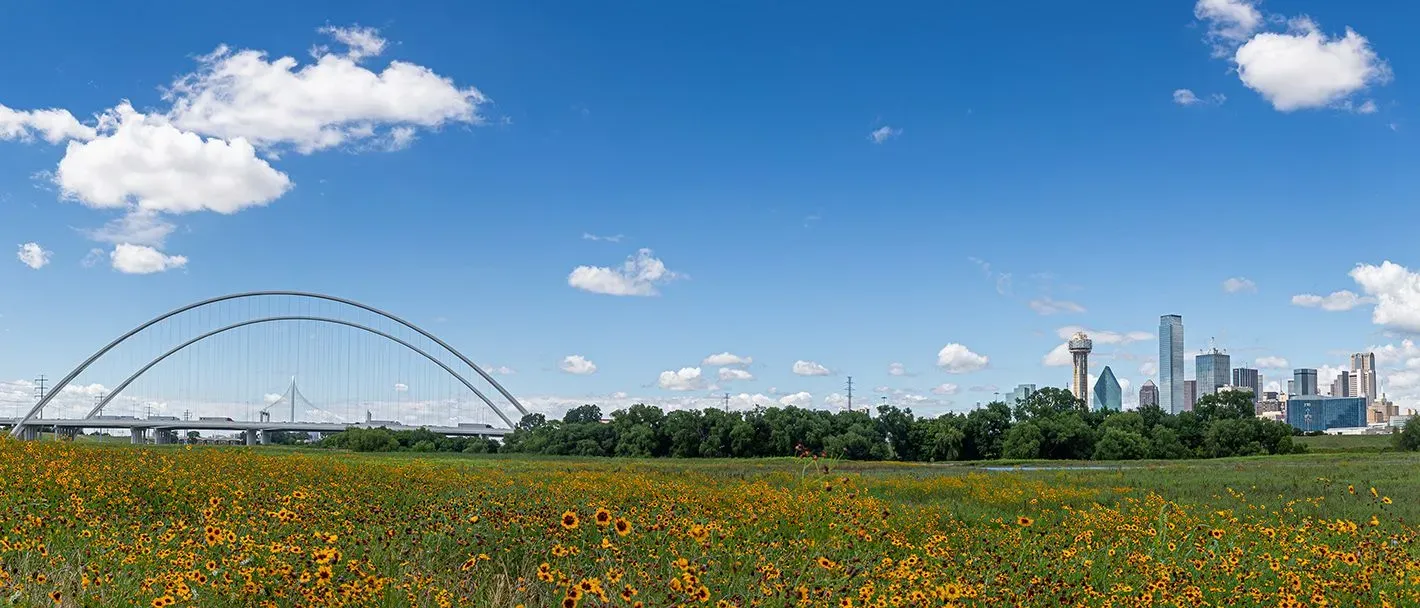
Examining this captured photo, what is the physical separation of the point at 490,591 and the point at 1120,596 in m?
5.00

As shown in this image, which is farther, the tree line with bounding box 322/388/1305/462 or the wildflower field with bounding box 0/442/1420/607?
the tree line with bounding box 322/388/1305/462

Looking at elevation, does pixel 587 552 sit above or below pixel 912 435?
above

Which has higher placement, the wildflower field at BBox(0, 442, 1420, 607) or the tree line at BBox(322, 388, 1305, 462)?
the wildflower field at BBox(0, 442, 1420, 607)

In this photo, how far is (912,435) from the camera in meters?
93.8

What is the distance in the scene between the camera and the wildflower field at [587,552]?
677 cm

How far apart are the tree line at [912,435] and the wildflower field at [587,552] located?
7236 cm

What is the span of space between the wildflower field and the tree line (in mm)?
72360

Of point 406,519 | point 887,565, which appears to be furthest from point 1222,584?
point 406,519

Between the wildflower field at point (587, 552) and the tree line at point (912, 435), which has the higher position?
the wildflower field at point (587, 552)

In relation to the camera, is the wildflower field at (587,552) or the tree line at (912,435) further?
the tree line at (912,435)

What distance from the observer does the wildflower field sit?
6773 mm

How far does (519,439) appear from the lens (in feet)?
347

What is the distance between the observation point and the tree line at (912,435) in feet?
297

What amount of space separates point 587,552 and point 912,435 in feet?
285
